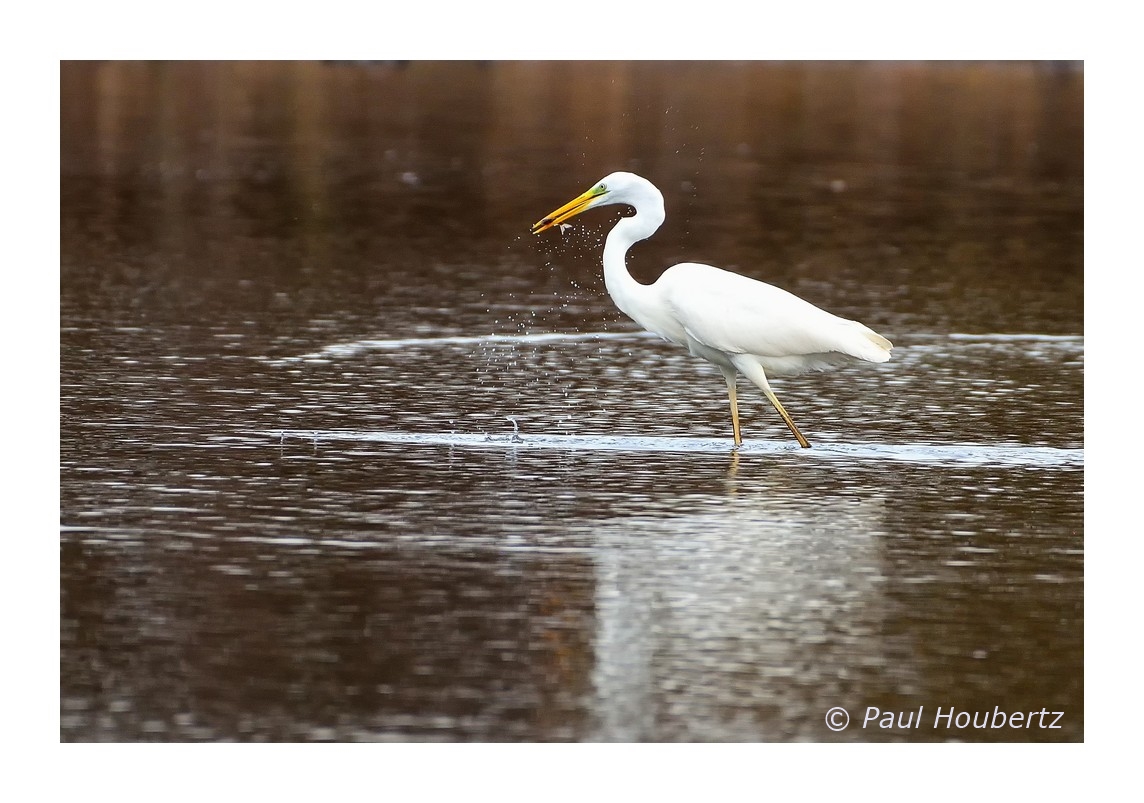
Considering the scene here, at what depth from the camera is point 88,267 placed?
17.2 metres

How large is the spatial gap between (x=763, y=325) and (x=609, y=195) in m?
1.18

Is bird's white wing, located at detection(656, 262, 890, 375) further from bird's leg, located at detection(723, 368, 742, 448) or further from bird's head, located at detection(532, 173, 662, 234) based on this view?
bird's head, located at detection(532, 173, 662, 234)

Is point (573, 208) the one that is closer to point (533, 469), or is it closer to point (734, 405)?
point (734, 405)

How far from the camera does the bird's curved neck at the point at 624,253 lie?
11.6 meters

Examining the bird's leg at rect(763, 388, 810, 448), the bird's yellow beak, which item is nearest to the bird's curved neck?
the bird's yellow beak

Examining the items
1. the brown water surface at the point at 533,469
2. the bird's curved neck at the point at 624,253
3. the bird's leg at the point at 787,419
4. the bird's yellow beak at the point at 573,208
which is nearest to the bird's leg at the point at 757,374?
the bird's leg at the point at 787,419

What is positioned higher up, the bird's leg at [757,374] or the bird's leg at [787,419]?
the bird's leg at [757,374]

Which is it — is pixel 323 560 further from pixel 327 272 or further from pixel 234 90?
pixel 234 90

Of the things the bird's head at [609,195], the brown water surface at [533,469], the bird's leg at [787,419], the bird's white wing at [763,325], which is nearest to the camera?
the brown water surface at [533,469]

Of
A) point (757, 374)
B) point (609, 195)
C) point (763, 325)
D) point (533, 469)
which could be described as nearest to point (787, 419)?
point (757, 374)

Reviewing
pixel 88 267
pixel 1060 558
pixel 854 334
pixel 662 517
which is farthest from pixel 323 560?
pixel 88 267

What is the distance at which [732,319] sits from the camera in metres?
11.3

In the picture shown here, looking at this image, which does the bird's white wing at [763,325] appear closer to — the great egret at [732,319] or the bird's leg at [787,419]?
the great egret at [732,319]

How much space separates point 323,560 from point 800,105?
25.9m
